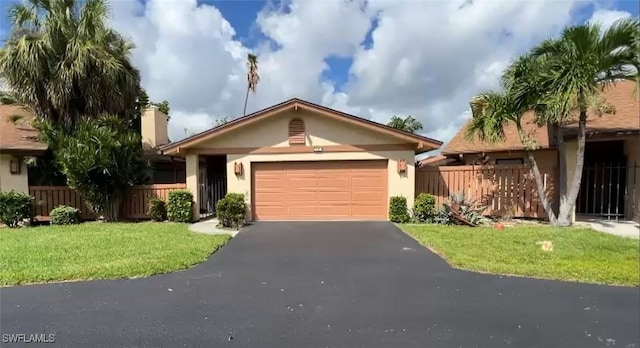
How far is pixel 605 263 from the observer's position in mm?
5441

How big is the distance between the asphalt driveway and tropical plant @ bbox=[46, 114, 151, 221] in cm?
741

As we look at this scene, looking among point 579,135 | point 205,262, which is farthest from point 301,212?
point 579,135

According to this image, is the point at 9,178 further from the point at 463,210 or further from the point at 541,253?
the point at 541,253

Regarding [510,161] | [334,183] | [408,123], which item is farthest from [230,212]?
[408,123]

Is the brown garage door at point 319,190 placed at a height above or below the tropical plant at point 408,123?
below

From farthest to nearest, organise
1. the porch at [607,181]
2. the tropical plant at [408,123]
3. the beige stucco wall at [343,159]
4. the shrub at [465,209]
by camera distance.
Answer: the tropical plant at [408,123], the beige stucco wall at [343,159], the shrub at [465,209], the porch at [607,181]

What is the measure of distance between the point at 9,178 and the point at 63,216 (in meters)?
2.56

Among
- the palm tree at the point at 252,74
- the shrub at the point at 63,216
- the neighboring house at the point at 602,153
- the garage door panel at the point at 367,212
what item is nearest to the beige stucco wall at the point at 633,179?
the neighboring house at the point at 602,153

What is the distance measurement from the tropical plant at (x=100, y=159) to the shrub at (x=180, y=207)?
6.00 ft

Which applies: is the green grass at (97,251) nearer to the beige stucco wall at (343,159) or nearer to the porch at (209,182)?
the beige stucco wall at (343,159)

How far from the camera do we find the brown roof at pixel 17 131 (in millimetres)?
12484

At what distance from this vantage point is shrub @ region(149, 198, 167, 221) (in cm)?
1262

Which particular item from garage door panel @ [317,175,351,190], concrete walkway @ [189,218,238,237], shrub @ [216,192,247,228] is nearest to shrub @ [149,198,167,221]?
concrete walkway @ [189,218,238,237]

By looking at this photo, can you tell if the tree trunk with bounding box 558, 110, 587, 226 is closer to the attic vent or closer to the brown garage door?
the brown garage door
